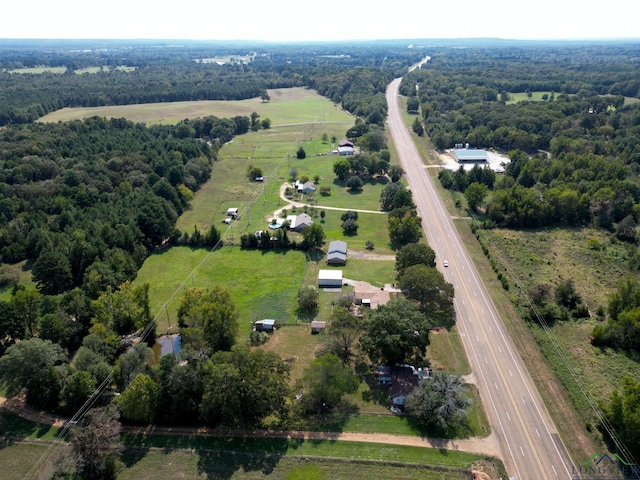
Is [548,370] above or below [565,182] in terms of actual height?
below

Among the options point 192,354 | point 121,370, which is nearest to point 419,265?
point 192,354

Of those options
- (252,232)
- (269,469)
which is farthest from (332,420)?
(252,232)

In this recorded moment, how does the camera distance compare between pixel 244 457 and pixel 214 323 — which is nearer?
pixel 244 457

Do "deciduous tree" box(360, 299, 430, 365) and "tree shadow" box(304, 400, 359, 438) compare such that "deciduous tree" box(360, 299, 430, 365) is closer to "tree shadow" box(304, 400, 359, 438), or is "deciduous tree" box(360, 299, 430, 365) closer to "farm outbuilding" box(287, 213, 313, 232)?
"tree shadow" box(304, 400, 359, 438)

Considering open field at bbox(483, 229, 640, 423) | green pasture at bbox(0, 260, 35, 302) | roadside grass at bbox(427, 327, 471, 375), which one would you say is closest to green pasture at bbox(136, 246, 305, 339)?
green pasture at bbox(0, 260, 35, 302)

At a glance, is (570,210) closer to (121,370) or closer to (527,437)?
(527,437)

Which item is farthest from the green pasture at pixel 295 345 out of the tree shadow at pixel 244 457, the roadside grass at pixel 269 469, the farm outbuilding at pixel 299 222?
the farm outbuilding at pixel 299 222

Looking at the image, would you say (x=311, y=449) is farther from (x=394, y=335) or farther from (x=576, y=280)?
(x=576, y=280)
